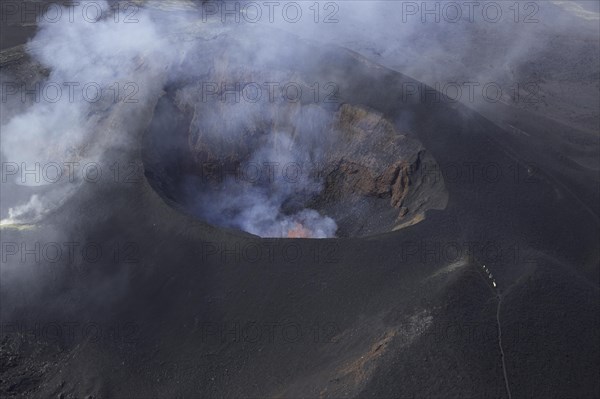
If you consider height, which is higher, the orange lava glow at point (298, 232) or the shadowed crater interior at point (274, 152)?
the shadowed crater interior at point (274, 152)

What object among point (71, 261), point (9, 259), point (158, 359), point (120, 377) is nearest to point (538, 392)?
point (158, 359)

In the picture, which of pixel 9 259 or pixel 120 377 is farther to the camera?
pixel 9 259

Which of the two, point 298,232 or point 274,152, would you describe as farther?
point 274,152

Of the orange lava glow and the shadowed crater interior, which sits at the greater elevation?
the shadowed crater interior

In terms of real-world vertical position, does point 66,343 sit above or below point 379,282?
below

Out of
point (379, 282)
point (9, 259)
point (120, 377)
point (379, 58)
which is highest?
point (379, 58)

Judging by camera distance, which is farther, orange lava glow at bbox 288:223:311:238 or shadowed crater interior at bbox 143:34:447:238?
orange lava glow at bbox 288:223:311:238

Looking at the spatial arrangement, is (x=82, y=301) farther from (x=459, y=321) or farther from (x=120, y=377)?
(x=459, y=321)

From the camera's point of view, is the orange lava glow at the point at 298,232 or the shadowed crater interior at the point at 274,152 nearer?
the shadowed crater interior at the point at 274,152
